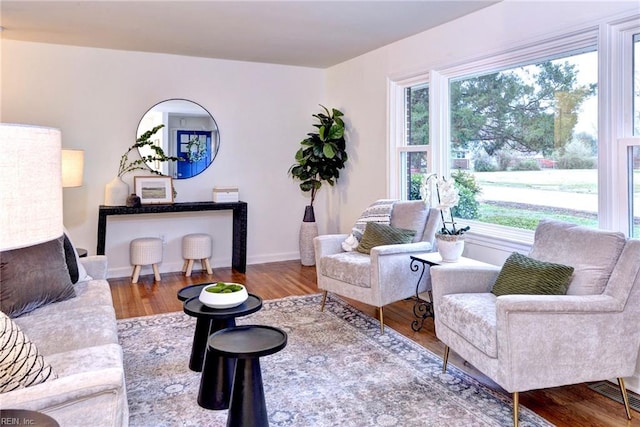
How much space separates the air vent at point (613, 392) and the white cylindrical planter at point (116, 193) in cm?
445

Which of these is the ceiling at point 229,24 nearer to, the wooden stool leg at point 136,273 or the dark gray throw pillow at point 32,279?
the dark gray throw pillow at point 32,279

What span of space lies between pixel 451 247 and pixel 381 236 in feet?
2.42

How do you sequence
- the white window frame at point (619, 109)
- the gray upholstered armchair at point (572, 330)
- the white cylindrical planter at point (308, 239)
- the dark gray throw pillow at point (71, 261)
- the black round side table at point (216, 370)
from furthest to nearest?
the white cylindrical planter at point (308, 239) < the dark gray throw pillow at point (71, 261) < the white window frame at point (619, 109) < the black round side table at point (216, 370) < the gray upholstered armchair at point (572, 330)

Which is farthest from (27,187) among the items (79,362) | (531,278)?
(531,278)

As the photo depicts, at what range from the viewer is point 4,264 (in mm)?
2348

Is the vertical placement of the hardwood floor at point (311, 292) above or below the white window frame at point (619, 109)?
below

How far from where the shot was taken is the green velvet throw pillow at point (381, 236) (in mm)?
3721

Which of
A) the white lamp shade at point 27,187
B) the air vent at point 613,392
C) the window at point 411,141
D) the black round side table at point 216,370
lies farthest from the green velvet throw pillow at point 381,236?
the white lamp shade at point 27,187

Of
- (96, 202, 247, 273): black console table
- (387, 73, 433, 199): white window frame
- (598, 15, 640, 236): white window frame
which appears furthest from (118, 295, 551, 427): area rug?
(387, 73, 433, 199): white window frame

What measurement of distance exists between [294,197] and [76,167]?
2719mm

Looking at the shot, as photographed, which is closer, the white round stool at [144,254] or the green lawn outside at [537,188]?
the green lawn outside at [537,188]

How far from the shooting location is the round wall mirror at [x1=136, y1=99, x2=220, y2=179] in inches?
203

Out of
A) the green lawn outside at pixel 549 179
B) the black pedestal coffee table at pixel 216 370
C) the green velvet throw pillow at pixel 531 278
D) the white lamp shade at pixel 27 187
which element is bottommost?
the black pedestal coffee table at pixel 216 370

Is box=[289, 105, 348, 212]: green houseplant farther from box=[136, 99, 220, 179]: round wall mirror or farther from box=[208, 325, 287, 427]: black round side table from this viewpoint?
box=[208, 325, 287, 427]: black round side table
